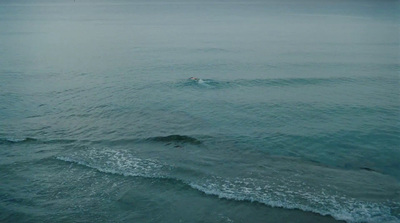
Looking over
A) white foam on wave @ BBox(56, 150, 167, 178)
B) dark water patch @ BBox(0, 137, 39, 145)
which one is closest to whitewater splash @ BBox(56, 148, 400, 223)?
white foam on wave @ BBox(56, 150, 167, 178)

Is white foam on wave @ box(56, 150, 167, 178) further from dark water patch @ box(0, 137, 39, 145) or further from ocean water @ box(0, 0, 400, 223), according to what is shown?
dark water patch @ box(0, 137, 39, 145)

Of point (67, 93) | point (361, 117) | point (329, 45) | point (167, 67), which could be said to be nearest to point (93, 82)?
point (67, 93)

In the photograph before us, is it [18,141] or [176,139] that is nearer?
[18,141]

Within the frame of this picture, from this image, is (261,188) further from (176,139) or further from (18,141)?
(18,141)

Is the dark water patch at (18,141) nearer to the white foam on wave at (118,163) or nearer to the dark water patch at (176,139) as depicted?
the white foam on wave at (118,163)

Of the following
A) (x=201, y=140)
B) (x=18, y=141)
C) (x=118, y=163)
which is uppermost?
(x=201, y=140)

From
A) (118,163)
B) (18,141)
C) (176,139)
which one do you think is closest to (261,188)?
(176,139)
